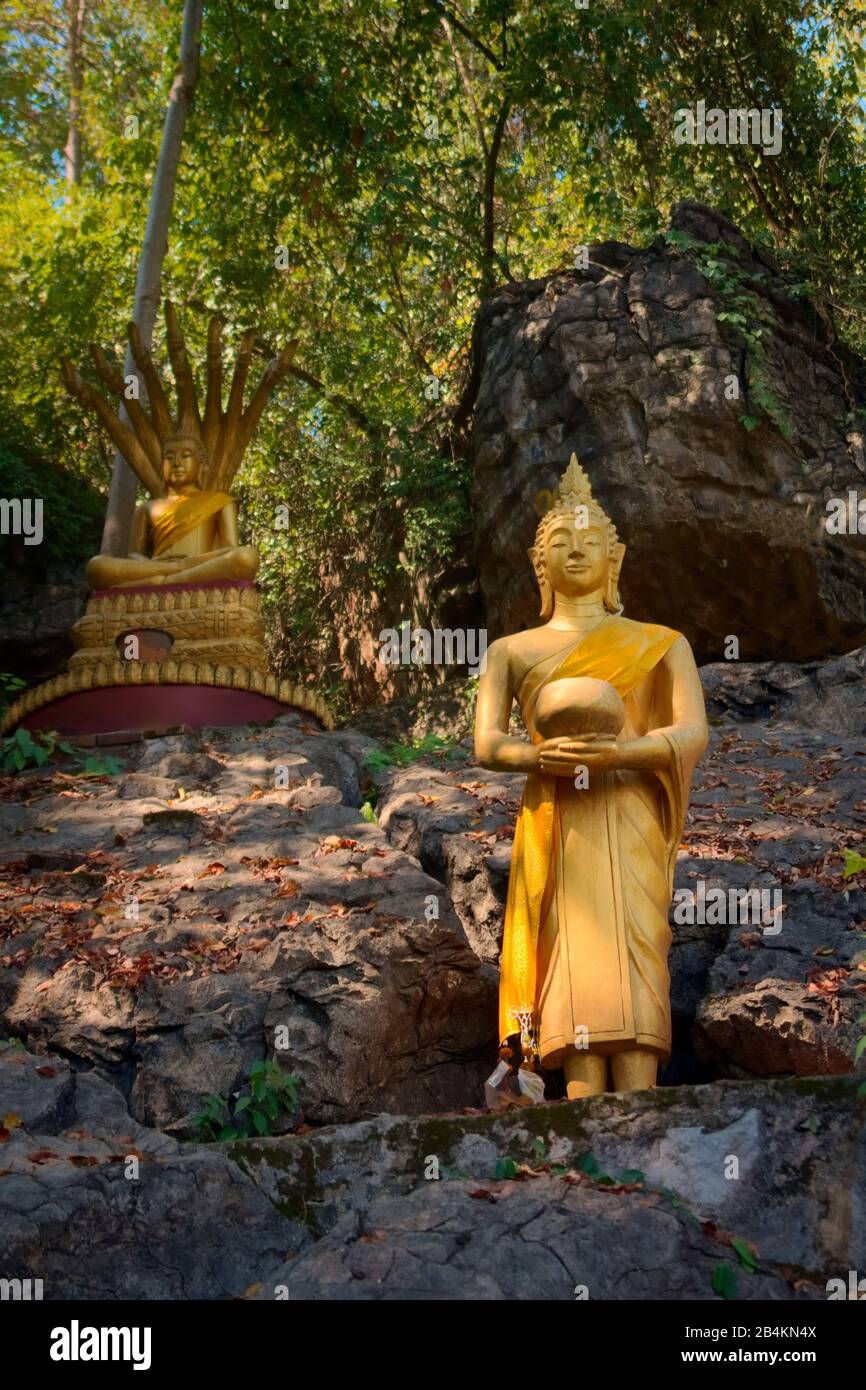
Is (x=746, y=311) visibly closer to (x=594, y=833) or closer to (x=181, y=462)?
(x=181, y=462)

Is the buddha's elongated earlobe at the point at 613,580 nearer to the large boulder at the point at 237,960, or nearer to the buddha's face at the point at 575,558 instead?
the buddha's face at the point at 575,558

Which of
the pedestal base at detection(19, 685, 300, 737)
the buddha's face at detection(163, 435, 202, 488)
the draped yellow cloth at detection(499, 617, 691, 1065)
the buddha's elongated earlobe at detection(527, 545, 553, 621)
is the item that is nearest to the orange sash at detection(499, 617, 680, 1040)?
the draped yellow cloth at detection(499, 617, 691, 1065)

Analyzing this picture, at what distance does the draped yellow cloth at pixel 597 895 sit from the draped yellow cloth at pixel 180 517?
5357 mm

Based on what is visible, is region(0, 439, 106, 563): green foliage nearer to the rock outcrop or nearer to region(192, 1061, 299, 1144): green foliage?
region(192, 1061, 299, 1144): green foliage

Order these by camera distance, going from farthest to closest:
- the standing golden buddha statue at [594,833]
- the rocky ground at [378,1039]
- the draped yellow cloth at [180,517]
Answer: the draped yellow cloth at [180,517] → the standing golden buddha statue at [594,833] → the rocky ground at [378,1039]

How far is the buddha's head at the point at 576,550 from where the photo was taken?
6.30m

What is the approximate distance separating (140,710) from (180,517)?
187 cm

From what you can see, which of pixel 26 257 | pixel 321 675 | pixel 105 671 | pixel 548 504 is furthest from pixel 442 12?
pixel 548 504

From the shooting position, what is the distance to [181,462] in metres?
11.0

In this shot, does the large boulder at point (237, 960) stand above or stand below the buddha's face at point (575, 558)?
below

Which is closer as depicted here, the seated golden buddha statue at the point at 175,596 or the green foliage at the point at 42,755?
the green foliage at the point at 42,755

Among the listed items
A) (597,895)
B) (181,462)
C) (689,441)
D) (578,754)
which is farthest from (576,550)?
(689,441)

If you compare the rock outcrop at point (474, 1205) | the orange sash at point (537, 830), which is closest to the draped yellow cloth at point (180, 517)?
the orange sash at point (537, 830)

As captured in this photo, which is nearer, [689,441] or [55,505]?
[689,441]
